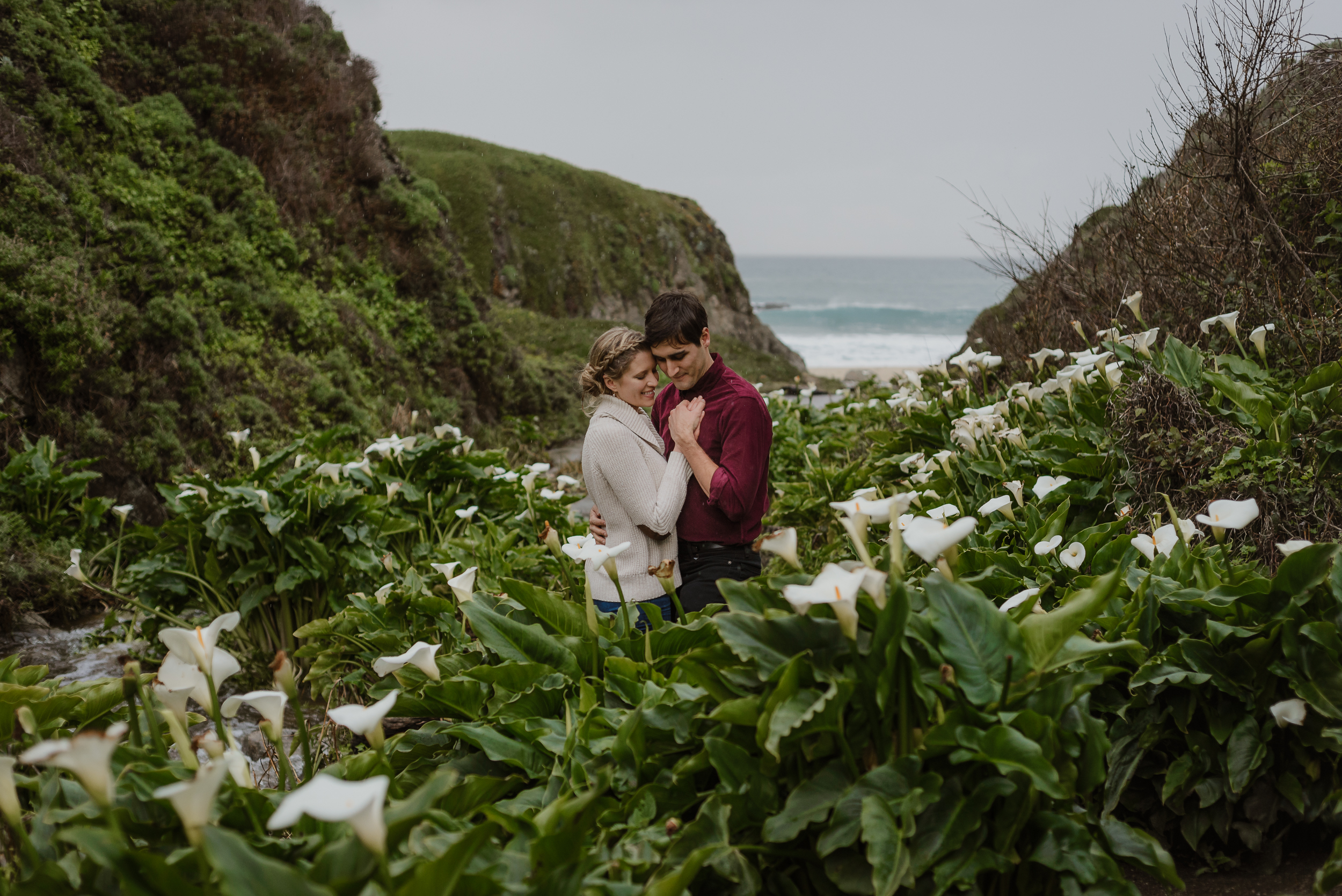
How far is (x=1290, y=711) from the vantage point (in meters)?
1.96

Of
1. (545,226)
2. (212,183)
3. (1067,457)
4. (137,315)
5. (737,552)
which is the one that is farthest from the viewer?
(545,226)

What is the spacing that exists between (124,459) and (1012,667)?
22.6ft

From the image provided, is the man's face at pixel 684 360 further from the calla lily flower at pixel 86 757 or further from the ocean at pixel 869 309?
the ocean at pixel 869 309

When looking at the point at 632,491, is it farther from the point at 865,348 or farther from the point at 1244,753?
the point at 865,348

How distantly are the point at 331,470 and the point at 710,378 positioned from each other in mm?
2593

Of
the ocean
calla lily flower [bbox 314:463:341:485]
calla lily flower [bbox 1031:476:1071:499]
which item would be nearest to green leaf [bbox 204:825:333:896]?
calla lily flower [bbox 1031:476:1071:499]

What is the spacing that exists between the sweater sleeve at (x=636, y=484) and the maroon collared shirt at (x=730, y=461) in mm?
116

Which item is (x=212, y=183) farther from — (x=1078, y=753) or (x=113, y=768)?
(x=1078, y=753)

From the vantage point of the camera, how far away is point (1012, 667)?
5.85 ft

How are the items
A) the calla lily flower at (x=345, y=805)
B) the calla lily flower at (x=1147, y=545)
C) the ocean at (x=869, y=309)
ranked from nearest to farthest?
the calla lily flower at (x=345, y=805)
the calla lily flower at (x=1147, y=545)
the ocean at (x=869, y=309)

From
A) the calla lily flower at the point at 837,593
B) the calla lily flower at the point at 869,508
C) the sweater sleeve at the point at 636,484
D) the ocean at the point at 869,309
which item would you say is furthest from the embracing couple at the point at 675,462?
the ocean at the point at 869,309

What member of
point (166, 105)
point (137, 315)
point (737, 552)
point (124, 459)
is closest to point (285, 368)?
point (137, 315)

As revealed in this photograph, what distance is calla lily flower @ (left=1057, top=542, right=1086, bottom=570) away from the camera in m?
2.68

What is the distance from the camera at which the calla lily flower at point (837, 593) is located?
1.63m
